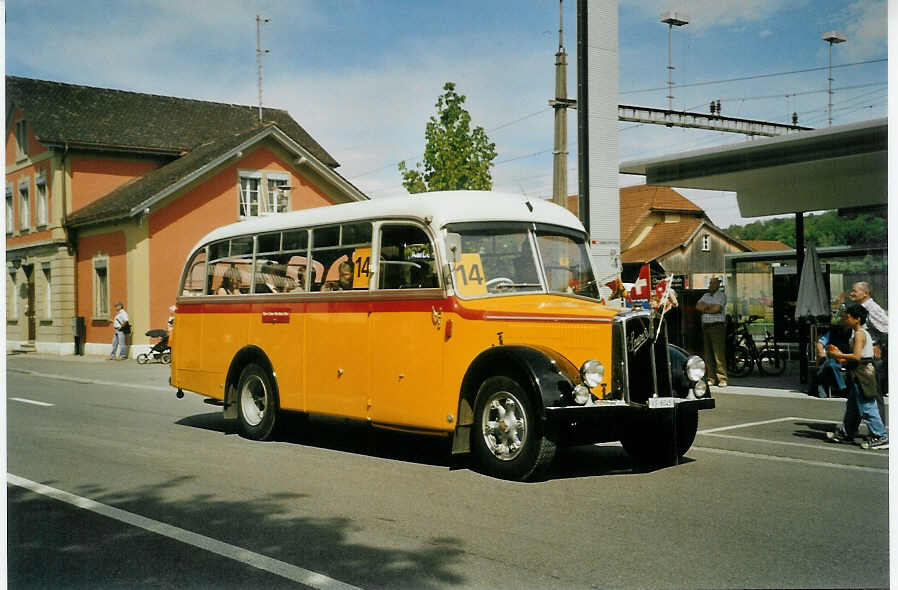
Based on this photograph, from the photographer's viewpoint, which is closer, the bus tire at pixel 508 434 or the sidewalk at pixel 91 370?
the bus tire at pixel 508 434

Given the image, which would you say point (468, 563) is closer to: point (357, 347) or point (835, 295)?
point (357, 347)

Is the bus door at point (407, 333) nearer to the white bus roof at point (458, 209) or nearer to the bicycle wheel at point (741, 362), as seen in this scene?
the white bus roof at point (458, 209)

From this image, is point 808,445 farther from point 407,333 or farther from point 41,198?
point 41,198

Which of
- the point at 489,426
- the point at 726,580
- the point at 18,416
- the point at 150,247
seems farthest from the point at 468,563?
the point at 150,247

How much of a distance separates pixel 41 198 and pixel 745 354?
63.7 ft

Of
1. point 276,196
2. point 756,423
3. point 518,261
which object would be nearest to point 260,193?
point 276,196

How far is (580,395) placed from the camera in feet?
25.0

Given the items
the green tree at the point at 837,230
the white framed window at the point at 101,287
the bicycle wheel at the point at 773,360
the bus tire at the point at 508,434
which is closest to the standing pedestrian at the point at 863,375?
the bus tire at the point at 508,434

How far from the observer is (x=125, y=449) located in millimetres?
10055

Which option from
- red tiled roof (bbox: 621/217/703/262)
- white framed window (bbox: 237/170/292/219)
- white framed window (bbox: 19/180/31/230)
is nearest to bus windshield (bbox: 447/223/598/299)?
white framed window (bbox: 19/180/31/230)

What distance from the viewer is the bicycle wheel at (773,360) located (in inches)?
770

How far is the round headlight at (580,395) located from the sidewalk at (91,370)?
1237 cm

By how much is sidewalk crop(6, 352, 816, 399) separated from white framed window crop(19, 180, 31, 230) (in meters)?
3.35

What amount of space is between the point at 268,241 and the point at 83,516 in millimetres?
4865
